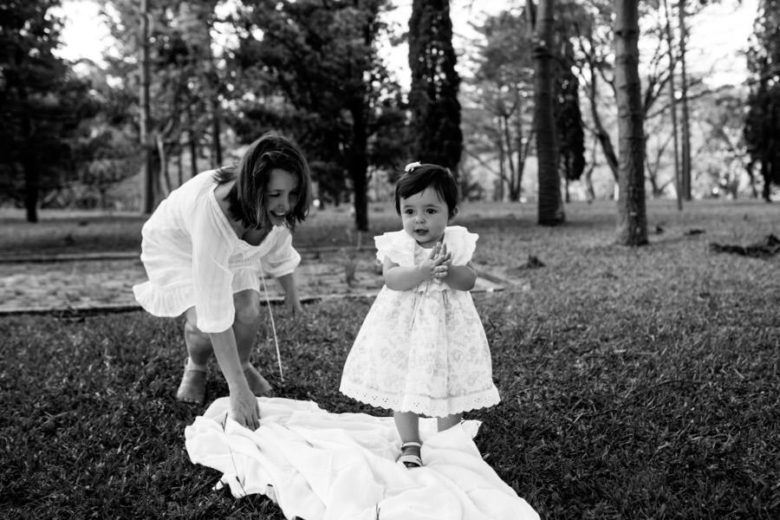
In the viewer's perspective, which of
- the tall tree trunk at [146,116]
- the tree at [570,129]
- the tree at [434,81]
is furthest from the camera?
the tree at [570,129]

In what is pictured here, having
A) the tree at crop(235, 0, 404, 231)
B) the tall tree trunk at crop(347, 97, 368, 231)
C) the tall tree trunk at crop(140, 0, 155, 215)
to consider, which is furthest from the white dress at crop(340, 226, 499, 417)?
the tall tree trunk at crop(140, 0, 155, 215)

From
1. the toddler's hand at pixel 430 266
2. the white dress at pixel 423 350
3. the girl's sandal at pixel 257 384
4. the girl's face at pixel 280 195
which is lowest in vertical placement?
the girl's sandal at pixel 257 384

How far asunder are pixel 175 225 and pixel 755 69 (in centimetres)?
2709

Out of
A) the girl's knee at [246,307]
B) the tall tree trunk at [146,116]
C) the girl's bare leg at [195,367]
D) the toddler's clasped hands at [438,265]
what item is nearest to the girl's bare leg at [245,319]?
the girl's knee at [246,307]

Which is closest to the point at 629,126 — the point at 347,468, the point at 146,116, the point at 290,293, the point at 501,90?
the point at 290,293

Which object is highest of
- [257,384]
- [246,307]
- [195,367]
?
[246,307]

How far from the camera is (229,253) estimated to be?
312cm

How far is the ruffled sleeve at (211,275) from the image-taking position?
9.62 feet

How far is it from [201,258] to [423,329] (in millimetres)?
1063

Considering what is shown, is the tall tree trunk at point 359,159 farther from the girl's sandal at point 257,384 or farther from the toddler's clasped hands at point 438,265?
the toddler's clasped hands at point 438,265

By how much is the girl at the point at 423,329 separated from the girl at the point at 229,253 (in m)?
0.50

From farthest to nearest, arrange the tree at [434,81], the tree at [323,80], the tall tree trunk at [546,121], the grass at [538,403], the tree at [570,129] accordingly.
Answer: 1. the tree at [570,129]
2. the tree at [434,81]
3. the tall tree trunk at [546,121]
4. the tree at [323,80]
5. the grass at [538,403]

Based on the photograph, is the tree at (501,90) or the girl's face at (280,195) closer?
the girl's face at (280,195)

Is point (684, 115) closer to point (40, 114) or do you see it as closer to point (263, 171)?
point (40, 114)
